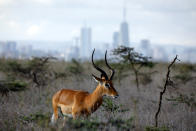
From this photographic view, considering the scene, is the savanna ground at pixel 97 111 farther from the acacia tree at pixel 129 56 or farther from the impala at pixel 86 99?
the acacia tree at pixel 129 56

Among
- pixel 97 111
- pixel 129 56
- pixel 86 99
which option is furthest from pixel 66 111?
pixel 129 56

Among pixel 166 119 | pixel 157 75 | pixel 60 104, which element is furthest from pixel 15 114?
pixel 157 75

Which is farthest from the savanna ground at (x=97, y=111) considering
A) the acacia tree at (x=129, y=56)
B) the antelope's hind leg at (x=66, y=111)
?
the acacia tree at (x=129, y=56)

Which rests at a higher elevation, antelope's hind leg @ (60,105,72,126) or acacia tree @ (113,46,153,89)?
acacia tree @ (113,46,153,89)

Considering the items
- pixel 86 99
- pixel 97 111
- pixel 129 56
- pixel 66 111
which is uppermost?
pixel 129 56

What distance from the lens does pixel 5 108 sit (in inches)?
313

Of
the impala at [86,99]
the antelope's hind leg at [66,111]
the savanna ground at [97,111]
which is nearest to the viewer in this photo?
the savanna ground at [97,111]

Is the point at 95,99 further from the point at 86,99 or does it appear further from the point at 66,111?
the point at 66,111

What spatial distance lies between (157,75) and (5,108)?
1565 cm

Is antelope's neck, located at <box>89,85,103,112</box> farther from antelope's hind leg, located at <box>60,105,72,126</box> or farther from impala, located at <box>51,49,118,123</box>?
antelope's hind leg, located at <box>60,105,72,126</box>

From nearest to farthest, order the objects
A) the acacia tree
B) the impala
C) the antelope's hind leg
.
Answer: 1. the impala
2. the antelope's hind leg
3. the acacia tree

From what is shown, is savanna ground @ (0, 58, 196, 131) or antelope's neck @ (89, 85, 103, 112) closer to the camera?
savanna ground @ (0, 58, 196, 131)

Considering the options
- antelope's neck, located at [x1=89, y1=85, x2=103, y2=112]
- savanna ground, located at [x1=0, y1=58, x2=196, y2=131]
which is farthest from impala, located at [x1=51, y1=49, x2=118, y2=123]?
savanna ground, located at [x1=0, y1=58, x2=196, y2=131]

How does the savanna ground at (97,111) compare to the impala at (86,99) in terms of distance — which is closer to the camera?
the savanna ground at (97,111)
